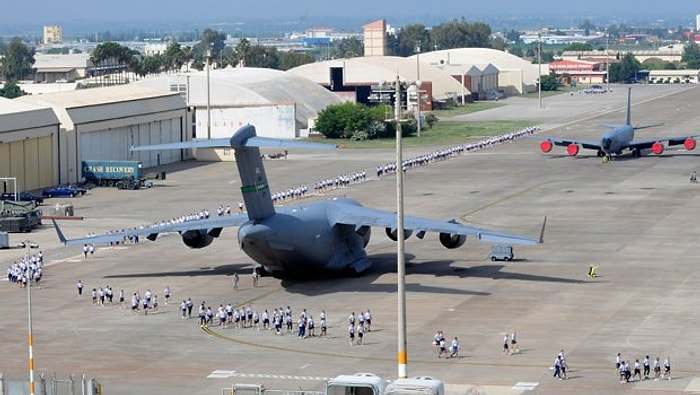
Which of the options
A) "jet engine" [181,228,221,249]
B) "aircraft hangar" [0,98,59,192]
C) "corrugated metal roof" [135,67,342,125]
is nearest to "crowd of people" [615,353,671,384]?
"jet engine" [181,228,221,249]

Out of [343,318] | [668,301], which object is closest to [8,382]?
[343,318]

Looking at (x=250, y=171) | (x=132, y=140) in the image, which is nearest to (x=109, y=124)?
(x=132, y=140)

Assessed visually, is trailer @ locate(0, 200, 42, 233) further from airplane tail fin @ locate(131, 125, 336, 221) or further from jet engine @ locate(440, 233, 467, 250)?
jet engine @ locate(440, 233, 467, 250)

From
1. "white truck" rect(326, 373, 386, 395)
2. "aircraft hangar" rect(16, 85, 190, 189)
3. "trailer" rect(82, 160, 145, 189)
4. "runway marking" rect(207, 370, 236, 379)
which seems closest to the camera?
"white truck" rect(326, 373, 386, 395)

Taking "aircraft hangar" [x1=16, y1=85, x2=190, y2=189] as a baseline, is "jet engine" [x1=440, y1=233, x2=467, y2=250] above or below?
below

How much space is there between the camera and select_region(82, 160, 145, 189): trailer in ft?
434

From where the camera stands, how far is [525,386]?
55719mm

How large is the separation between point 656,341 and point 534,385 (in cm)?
952

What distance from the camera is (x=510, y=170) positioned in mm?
142625

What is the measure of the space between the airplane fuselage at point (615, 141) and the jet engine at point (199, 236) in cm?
7434

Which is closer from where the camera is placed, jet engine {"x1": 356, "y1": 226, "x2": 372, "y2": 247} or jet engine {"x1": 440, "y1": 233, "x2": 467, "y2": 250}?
jet engine {"x1": 440, "y1": 233, "x2": 467, "y2": 250}

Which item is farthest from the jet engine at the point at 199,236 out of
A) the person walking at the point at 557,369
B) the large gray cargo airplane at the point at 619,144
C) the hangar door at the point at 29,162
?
the large gray cargo airplane at the point at 619,144

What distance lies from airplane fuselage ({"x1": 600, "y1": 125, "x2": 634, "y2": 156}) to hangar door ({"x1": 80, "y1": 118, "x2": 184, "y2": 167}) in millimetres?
44175

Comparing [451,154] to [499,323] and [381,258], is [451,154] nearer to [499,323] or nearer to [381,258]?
[381,258]
